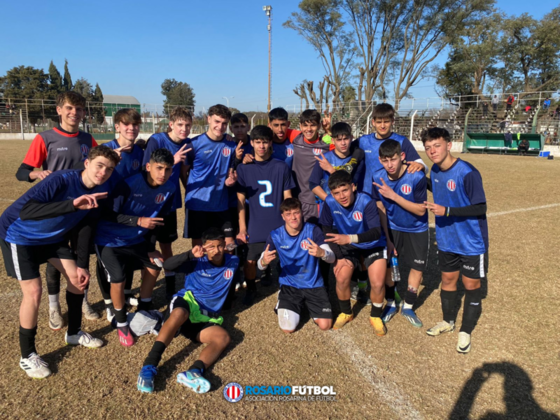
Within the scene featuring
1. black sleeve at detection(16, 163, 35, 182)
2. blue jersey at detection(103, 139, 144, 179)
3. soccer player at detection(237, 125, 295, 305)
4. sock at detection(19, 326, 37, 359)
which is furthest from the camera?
soccer player at detection(237, 125, 295, 305)

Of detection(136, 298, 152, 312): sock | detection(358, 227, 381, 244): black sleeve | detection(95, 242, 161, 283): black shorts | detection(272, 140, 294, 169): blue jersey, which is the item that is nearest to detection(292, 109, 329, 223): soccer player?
detection(272, 140, 294, 169): blue jersey

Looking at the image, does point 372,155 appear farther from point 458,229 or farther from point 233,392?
point 233,392

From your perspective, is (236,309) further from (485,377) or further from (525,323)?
(525,323)

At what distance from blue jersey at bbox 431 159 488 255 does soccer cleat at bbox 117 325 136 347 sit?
10.2 feet

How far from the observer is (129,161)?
159 inches

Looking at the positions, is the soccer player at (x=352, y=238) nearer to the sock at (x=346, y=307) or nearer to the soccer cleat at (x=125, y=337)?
the sock at (x=346, y=307)

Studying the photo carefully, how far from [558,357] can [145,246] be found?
394cm

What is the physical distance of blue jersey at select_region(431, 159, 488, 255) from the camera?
3.39 m

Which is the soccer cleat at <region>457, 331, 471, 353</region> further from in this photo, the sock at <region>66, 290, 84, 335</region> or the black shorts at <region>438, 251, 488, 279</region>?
the sock at <region>66, 290, 84, 335</region>

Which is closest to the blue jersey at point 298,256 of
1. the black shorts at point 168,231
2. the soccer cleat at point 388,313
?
the soccer cleat at point 388,313

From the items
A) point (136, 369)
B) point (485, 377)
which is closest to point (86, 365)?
point (136, 369)

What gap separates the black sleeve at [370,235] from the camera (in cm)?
366

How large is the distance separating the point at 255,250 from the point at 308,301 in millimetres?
923

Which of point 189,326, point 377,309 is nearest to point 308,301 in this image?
point 377,309
